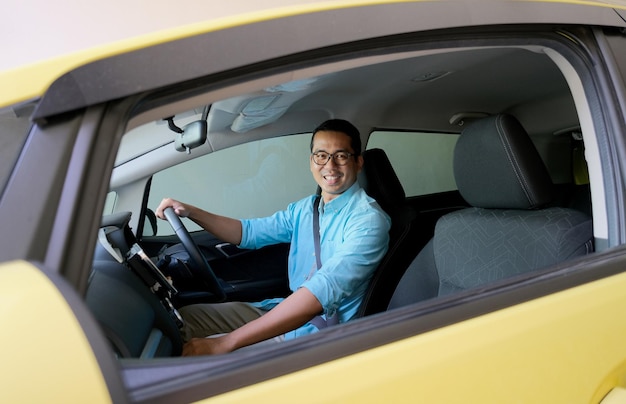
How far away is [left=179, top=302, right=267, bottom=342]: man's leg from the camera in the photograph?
6.56 ft

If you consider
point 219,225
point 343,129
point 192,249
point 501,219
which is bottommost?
point 501,219

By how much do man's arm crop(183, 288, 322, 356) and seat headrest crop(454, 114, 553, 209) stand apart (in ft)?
2.16

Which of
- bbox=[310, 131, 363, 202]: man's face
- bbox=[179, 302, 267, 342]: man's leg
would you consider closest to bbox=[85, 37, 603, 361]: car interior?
bbox=[179, 302, 267, 342]: man's leg

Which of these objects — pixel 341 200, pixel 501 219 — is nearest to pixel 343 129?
pixel 341 200

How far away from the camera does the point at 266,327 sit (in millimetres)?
1587

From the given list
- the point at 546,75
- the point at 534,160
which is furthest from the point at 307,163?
the point at 534,160

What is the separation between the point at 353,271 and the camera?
72.4 inches

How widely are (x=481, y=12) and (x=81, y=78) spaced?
0.77 m

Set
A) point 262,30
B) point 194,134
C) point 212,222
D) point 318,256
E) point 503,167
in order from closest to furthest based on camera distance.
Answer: point 262,30 < point 503,167 < point 194,134 < point 318,256 < point 212,222

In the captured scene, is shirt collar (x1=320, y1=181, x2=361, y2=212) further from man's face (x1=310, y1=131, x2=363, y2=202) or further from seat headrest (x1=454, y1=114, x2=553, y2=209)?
seat headrest (x1=454, y1=114, x2=553, y2=209)

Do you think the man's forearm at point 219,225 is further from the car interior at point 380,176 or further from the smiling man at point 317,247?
the car interior at point 380,176

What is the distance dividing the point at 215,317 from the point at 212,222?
46cm

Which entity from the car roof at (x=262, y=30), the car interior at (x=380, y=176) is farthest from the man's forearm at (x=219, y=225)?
the car roof at (x=262, y=30)

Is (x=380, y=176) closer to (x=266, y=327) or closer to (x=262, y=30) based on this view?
(x=266, y=327)
